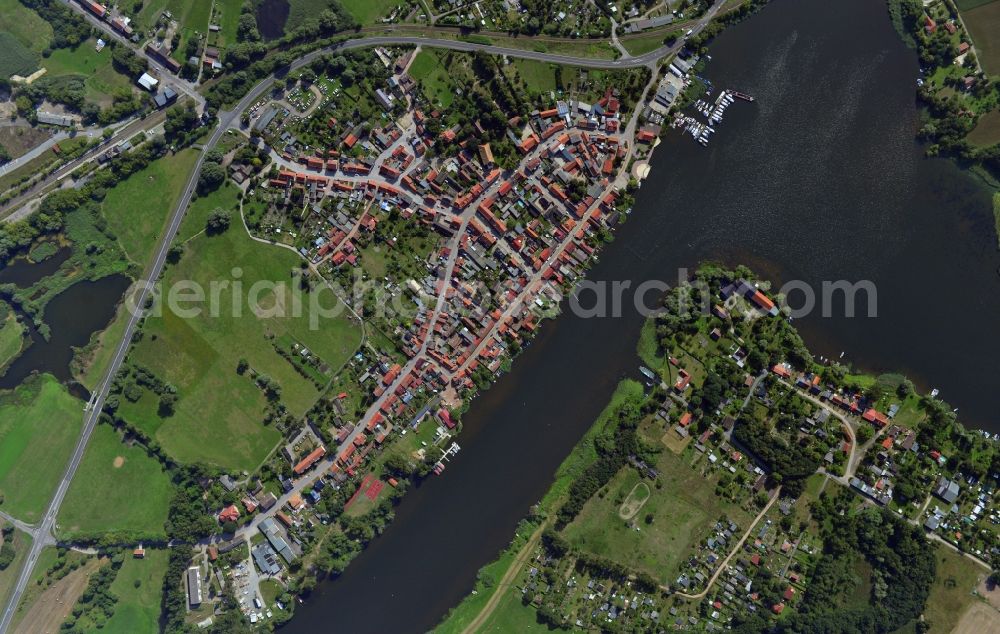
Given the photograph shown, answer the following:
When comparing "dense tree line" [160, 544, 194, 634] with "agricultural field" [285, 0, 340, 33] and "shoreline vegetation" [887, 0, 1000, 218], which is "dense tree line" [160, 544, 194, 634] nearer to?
"agricultural field" [285, 0, 340, 33]

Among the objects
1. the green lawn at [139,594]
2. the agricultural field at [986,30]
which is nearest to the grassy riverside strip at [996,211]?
the agricultural field at [986,30]

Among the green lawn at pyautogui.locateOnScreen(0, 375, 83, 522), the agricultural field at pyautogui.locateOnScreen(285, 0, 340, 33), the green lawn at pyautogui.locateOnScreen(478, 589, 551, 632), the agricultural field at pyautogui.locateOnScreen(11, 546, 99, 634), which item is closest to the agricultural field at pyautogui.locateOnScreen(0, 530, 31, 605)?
the agricultural field at pyautogui.locateOnScreen(11, 546, 99, 634)

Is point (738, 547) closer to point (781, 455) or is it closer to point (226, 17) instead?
point (781, 455)

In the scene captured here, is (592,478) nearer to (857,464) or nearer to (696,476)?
(696,476)

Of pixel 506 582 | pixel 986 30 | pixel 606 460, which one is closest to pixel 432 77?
pixel 606 460

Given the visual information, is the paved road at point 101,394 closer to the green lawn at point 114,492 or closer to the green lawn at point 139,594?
the green lawn at point 114,492

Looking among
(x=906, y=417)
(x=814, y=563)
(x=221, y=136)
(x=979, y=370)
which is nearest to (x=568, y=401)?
(x=814, y=563)
